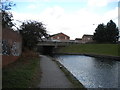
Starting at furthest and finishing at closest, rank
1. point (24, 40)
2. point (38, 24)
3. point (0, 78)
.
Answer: point (38, 24) < point (24, 40) < point (0, 78)

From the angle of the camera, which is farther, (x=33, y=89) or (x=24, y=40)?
(x=24, y=40)

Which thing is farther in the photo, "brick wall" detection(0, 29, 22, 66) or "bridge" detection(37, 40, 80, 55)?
"bridge" detection(37, 40, 80, 55)

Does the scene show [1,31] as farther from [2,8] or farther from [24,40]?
[24,40]

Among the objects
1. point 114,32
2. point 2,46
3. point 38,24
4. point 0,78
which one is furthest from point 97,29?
point 0,78

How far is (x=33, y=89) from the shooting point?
28.6ft

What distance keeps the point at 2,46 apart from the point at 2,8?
607 centimetres

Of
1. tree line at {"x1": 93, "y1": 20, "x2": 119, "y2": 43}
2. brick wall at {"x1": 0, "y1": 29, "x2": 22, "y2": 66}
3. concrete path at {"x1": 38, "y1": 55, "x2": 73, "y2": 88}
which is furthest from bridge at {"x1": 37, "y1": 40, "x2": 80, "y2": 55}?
concrete path at {"x1": 38, "y1": 55, "x2": 73, "y2": 88}


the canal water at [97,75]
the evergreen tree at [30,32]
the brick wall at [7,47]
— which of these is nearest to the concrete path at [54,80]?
the canal water at [97,75]

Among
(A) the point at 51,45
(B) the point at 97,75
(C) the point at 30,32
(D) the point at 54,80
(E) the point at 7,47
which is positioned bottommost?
(B) the point at 97,75

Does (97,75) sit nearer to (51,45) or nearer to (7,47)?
(7,47)

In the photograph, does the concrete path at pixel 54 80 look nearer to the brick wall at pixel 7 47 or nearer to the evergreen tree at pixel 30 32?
the brick wall at pixel 7 47

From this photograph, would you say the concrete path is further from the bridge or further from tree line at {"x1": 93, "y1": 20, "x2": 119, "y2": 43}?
tree line at {"x1": 93, "y1": 20, "x2": 119, "y2": 43}

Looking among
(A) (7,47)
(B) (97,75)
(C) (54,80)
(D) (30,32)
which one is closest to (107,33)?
(D) (30,32)

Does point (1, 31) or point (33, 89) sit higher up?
point (1, 31)
